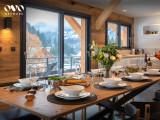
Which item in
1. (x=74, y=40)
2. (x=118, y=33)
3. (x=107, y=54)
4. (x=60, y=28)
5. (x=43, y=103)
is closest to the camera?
(x=43, y=103)

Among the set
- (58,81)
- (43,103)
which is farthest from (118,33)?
(43,103)

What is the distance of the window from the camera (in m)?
7.09

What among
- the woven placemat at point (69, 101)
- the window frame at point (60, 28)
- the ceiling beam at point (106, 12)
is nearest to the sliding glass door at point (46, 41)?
the window frame at point (60, 28)

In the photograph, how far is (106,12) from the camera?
5578mm

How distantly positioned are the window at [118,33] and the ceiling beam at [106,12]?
789 millimetres

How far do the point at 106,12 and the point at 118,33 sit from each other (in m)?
2.17

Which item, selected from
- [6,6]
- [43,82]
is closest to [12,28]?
[6,6]

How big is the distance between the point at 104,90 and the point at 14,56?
2597 mm

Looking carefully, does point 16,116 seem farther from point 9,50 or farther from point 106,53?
point 9,50

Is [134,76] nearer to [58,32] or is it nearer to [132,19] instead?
[58,32]

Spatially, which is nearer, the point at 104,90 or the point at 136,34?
the point at 104,90

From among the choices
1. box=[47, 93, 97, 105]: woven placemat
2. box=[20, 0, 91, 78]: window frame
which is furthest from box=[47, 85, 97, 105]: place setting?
box=[20, 0, 91, 78]: window frame

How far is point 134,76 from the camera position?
99.7 inches

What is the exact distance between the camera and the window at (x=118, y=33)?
7.09 m
